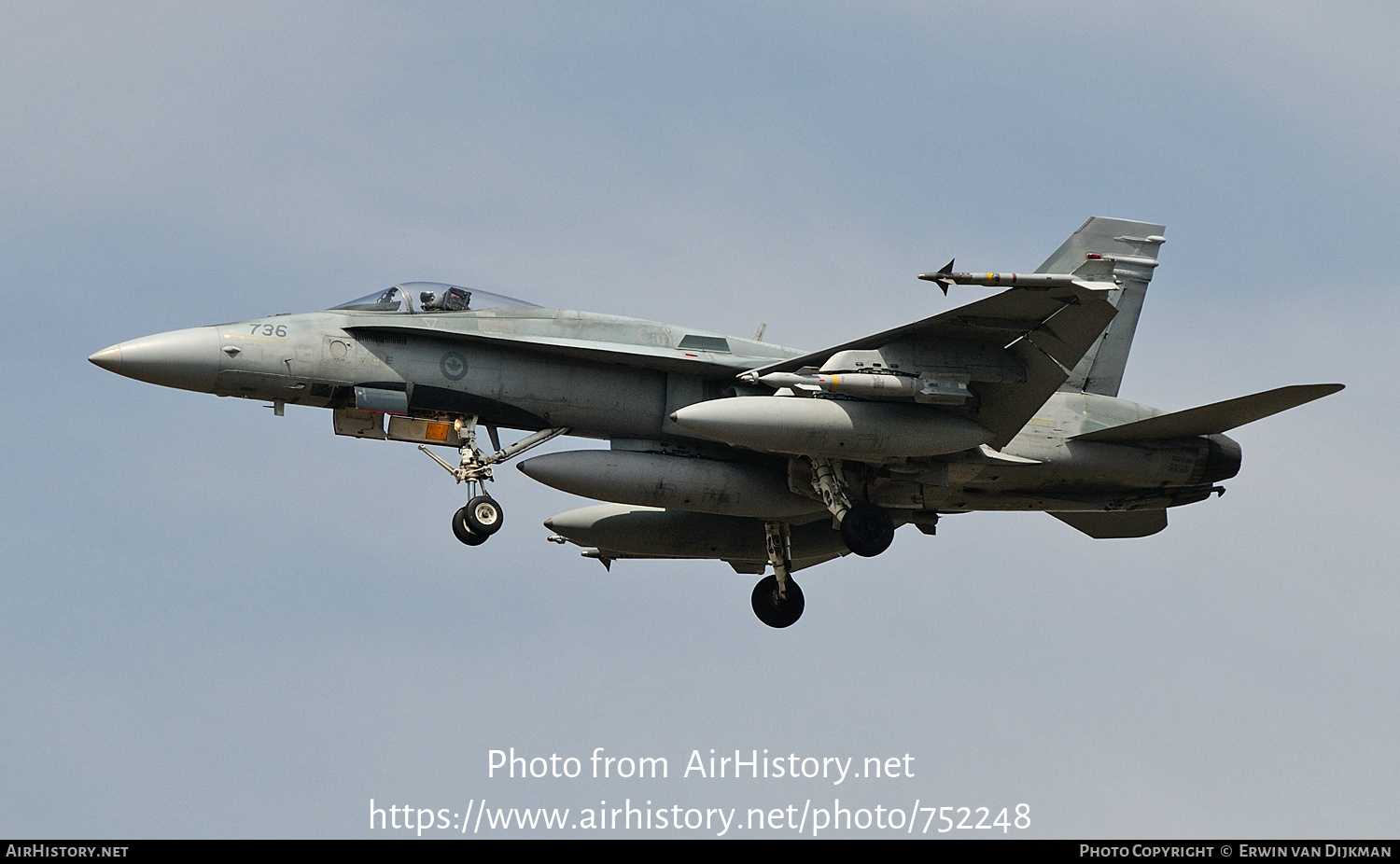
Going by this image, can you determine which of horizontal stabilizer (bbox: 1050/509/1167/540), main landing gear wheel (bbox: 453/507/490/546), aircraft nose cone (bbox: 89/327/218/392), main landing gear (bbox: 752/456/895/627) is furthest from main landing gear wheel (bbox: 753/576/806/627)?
aircraft nose cone (bbox: 89/327/218/392)

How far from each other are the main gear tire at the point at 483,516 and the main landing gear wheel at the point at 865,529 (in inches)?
164

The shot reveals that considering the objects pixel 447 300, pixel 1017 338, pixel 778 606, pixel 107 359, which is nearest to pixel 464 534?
pixel 447 300

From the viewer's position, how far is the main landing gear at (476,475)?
69.2ft

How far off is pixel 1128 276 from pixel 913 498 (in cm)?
450

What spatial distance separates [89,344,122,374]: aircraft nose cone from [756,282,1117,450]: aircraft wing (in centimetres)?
730

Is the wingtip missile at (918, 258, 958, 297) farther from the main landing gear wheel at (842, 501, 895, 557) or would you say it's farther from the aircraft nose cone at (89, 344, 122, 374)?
the aircraft nose cone at (89, 344, 122, 374)

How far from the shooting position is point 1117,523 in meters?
24.8

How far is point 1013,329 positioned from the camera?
20875 mm


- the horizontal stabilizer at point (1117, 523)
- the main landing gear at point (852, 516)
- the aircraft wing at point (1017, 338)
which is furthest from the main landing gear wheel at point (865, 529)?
the horizontal stabilizer at point (1117, 523)

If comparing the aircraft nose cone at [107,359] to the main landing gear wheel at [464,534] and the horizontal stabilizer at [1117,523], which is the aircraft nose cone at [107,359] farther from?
the horizontal stabilizer at [1117,523]

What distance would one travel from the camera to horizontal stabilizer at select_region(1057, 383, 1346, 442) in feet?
70.1

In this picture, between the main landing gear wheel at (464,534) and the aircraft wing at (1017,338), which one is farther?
the main landing gear wheel at (464,534)

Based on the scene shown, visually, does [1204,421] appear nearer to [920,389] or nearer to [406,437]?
[920,389]
